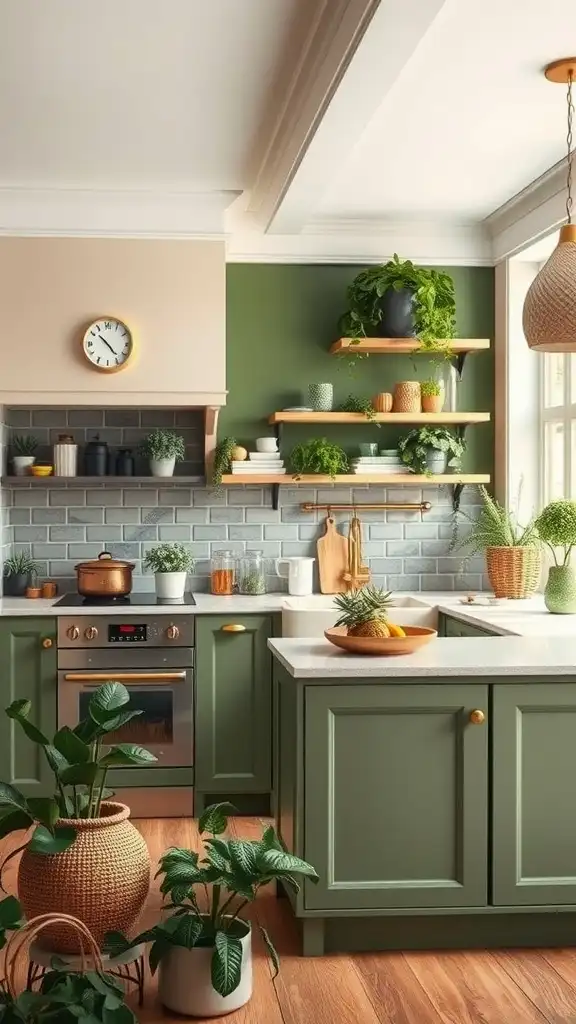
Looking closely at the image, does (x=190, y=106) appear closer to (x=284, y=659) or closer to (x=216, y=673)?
(x=284, y=659)

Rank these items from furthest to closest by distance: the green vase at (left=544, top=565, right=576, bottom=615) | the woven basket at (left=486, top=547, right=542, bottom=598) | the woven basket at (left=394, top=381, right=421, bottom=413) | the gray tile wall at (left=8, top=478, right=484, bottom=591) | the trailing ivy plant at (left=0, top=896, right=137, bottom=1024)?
the gray tile wall at (left=8, top=478, right=484, bottom=591) < the woven basket at (left=394, top=381, right=421, bottom=413) < the woven basket at (left=486, top=547, right=542, bottom=598) < the green vase at (left=544, top=565, right=576, bottom=615) < the trailing ivy plant at (left=0, top=896, right=137, bottom=1024)

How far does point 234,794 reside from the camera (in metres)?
5.18

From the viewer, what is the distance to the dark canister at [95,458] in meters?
5.54

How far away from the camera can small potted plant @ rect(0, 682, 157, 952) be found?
310cm

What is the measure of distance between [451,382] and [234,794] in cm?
227

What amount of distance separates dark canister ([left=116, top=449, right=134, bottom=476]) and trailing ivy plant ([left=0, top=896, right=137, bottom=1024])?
Answer: 3036 millimetres

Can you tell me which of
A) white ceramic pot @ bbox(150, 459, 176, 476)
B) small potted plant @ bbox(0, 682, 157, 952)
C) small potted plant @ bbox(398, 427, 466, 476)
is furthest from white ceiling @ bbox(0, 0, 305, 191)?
small potted plant @ bbox(0, 682, 157, 952)

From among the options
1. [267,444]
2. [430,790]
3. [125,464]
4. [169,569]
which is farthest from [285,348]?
[430,790]

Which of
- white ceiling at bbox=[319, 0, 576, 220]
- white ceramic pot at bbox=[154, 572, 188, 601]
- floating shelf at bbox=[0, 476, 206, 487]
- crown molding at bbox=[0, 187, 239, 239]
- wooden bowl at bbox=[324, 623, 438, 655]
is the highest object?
white ceiling at bbox=[319, 0, 576, 220]

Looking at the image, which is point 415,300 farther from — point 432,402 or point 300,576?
point 300,576

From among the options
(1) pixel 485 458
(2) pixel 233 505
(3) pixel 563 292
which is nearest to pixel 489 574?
(1) pixel 485 458

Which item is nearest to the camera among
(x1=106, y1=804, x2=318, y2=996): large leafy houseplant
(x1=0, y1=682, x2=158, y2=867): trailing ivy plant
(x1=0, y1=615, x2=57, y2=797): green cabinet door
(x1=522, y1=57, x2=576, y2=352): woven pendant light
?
(x1=106, y1=804, x2=318, y2=996): large leafy houseplant

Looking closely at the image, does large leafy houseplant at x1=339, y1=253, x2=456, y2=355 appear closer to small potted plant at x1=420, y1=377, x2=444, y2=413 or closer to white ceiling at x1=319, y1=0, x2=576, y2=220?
small potted plant at x1=420, y1=377, x2=444, y2=413

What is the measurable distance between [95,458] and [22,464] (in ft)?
1.12
